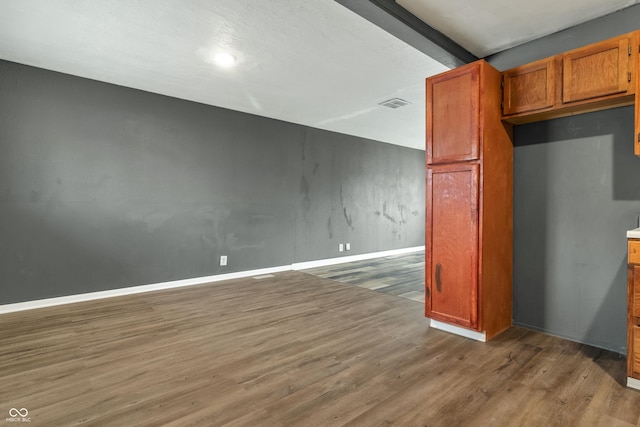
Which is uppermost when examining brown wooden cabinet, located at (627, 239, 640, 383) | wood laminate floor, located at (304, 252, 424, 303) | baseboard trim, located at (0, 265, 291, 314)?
brown wooden cabinet, located at (627, 239, 640, 383)

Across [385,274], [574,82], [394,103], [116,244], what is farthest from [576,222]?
[116,244]

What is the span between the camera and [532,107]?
251 centimetres

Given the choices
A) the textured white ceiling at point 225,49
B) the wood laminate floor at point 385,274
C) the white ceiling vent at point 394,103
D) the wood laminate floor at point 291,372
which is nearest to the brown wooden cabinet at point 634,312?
the wood laminate floor at point 291,372

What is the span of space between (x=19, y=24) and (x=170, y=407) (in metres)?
3.33

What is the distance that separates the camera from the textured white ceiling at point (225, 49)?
2438 mm

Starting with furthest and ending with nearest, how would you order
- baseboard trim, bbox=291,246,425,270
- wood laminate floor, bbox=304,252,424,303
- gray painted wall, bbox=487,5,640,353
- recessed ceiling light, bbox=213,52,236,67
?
baseboard trim, bbox=291,246,425,270, wood laminate floor, bbox=304,252,424,303, recessed ceiling light, bbox=213,52,236,67, gray painted wall, bbox=487,5,640,353

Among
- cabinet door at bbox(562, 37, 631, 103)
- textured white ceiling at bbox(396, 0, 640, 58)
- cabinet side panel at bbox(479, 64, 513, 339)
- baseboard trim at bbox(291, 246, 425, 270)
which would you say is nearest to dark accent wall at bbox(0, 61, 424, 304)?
baseboard trim at bbox(291, 246, 425, 270)

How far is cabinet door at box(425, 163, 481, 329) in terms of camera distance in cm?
254

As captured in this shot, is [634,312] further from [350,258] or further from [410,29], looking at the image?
[350,258]

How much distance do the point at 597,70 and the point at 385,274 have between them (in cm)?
373

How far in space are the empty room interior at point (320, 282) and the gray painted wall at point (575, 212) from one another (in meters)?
0.01

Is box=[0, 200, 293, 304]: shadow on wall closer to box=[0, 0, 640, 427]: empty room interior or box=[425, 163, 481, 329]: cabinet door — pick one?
box=[0, 0, 640, 427]: empty room interior

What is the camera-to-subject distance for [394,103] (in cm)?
457

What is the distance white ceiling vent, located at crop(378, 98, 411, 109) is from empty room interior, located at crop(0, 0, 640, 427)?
0.04 meters
